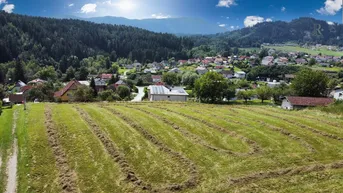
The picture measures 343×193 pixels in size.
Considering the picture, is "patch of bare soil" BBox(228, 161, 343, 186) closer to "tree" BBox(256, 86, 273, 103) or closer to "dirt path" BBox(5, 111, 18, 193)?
"dirt path" BBox(5, 111, 18, 193)

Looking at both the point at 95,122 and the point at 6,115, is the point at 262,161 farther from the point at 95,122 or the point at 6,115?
the point at 6,115

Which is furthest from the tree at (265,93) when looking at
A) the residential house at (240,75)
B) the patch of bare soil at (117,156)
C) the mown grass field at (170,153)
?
the residential house at (240,75)

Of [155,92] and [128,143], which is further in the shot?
[155,92]

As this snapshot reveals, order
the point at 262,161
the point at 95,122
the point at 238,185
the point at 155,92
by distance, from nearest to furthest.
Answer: the point at 238,185 → the point at 262,161 → the point at 95,122 → the point at 155,92

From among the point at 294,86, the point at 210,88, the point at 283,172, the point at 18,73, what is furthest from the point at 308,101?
the point at 18,73

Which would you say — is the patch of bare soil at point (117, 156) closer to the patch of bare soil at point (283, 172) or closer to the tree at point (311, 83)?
the patch of bare soil at point (283, 172)

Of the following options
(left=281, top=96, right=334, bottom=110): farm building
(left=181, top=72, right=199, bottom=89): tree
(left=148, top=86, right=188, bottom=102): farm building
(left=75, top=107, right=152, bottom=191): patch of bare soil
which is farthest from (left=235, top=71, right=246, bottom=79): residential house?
(left=75, top=107, right=152, bottom=191): patch of bare soil

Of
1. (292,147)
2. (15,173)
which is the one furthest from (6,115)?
(292,147)

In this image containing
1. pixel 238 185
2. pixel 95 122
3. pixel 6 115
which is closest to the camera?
pixel 238 185
